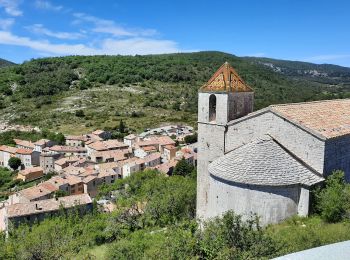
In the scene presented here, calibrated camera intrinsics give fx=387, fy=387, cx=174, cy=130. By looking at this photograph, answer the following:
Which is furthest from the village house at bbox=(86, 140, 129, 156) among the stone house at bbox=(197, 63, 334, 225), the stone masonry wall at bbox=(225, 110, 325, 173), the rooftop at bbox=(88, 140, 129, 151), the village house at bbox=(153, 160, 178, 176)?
the stone masonry wall at bbox=(225, 110, 325, 173)

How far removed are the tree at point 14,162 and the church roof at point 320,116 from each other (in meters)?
79.8

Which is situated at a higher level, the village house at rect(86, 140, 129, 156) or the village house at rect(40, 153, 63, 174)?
the village house at rect(86, 140, 129, 156)

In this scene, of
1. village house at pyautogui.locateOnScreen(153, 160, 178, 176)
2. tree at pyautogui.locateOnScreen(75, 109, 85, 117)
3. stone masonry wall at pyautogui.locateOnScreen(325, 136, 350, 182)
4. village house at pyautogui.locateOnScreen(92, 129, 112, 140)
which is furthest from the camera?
tree at pyautogui.locateOnScreen(75, 109, 85, 117)

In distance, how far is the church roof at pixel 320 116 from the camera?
18141 millimetres

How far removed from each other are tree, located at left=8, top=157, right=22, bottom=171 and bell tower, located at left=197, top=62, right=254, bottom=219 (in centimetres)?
7536

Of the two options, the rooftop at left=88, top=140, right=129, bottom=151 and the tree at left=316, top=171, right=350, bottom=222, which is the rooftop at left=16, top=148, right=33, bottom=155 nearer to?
the rooftop at left=88, top=140, right=129, bottom=151

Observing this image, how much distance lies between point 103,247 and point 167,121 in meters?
90.6

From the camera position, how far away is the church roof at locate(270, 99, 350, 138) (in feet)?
59.5

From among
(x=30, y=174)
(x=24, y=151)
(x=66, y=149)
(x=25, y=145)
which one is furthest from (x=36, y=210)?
(x=25, y=145)

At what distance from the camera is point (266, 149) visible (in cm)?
1798

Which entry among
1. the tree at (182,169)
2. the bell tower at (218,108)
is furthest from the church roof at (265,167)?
the tree at (182,169)

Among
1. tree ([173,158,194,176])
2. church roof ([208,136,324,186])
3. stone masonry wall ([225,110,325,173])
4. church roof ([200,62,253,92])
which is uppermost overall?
church roof ([200,62,253,92])

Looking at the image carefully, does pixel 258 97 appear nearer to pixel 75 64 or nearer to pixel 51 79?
pixel 51 79

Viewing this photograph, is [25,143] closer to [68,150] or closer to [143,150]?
[68,150]
